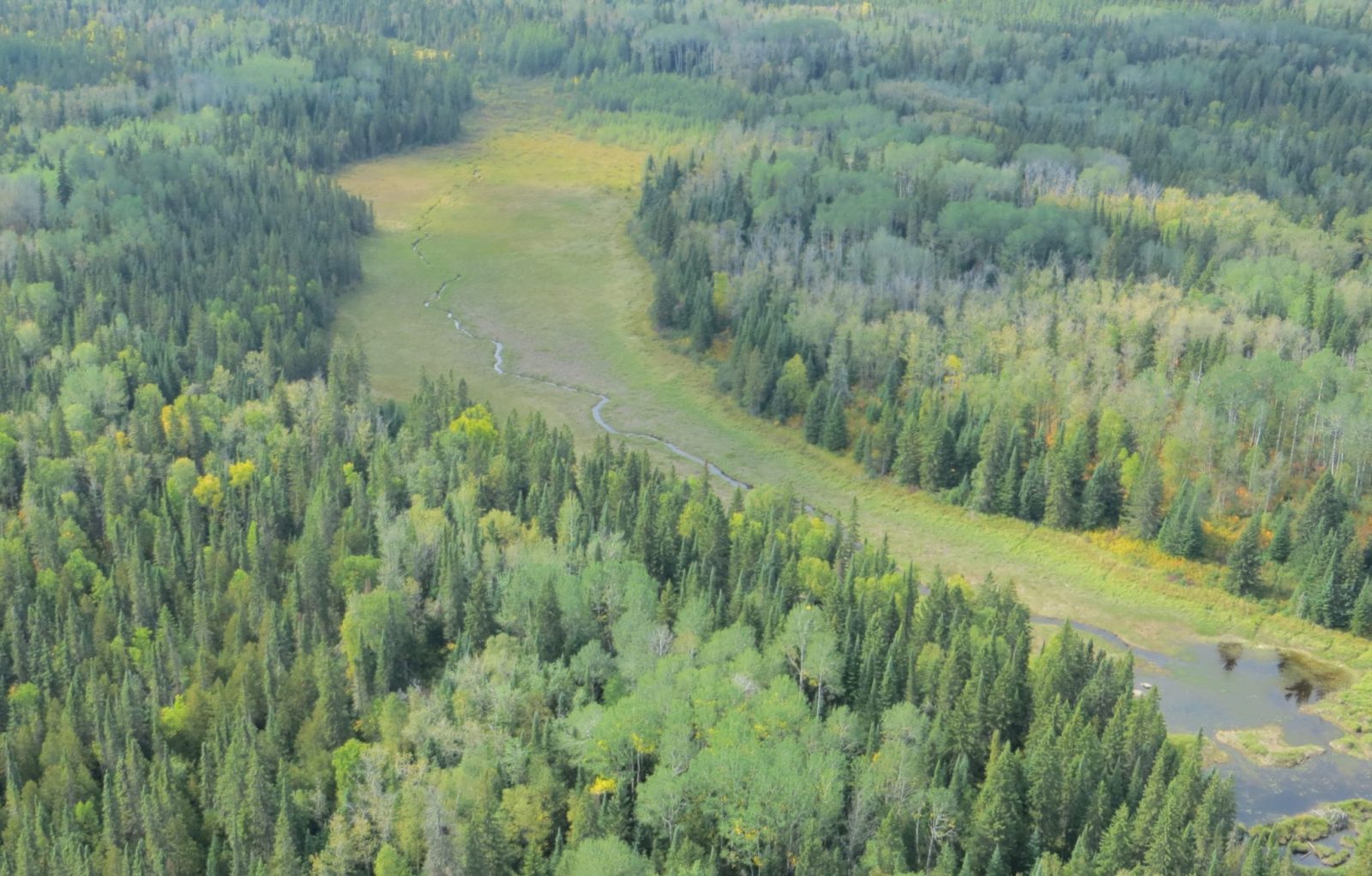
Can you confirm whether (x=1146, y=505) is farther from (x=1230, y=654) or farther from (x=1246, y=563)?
(x=1230, y=654)

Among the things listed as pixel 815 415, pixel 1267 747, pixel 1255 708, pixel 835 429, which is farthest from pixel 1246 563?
pixel 815 415

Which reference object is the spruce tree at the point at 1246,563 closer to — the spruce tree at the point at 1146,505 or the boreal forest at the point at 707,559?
the boreal forest at the point at 707,559

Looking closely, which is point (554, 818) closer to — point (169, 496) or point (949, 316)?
point (169, 496)

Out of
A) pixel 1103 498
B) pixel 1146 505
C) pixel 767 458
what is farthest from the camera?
pixel 767 458

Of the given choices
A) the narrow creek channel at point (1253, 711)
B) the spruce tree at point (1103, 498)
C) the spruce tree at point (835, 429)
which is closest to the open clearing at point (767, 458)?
the spruce tree at point (835, 429)

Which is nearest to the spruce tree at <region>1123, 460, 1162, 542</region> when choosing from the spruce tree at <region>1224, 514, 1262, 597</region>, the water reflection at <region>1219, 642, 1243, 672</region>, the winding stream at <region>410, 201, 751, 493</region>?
the spruce tree at <region>1224, 514, 1262, 597</region>

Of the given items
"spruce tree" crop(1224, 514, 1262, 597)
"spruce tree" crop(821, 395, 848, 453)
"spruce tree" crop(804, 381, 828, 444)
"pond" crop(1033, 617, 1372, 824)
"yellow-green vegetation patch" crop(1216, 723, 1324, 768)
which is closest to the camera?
"pond" crop(1033, 617, 1372, 824)

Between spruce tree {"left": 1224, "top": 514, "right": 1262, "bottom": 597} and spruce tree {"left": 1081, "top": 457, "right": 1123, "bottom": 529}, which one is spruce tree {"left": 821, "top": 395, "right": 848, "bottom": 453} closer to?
spruce tree {"left": 1081, "top": 457, "right": 1123, "bottom": 529}
